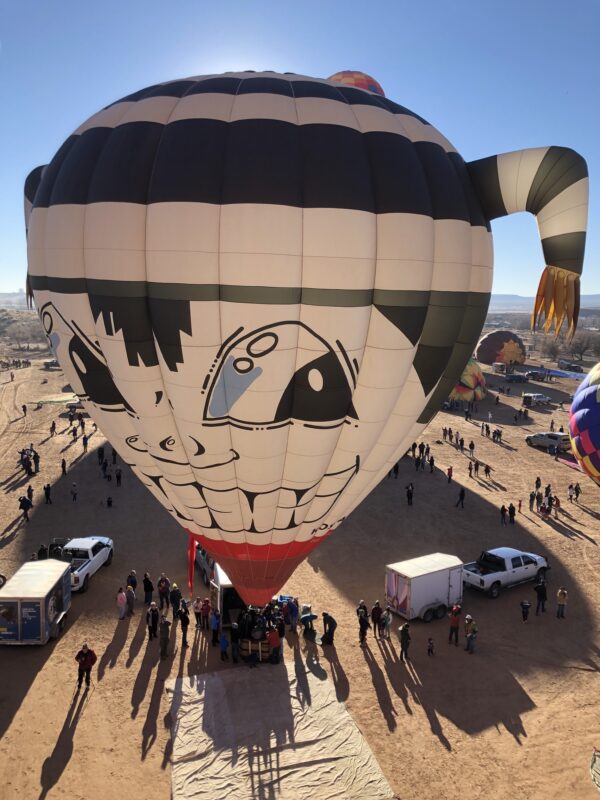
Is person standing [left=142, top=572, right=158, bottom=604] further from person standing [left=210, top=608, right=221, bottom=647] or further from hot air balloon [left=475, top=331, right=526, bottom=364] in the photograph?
hot air balloon [left=475, top=331, right=526, bottom=364]

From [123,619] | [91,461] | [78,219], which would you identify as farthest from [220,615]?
[91,461]

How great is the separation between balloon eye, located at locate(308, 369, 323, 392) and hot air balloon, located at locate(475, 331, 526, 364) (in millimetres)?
47027

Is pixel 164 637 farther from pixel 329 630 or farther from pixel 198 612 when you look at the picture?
pixel 329 630

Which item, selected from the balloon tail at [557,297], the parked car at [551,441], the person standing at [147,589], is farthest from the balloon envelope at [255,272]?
the parked car at [551,441]

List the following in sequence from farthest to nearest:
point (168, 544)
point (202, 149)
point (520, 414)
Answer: point (520, 414), point (168, 544), point (202, 149)

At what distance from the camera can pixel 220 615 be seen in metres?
10.5

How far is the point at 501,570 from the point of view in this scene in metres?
12.4

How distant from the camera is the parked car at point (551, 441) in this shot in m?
24.2

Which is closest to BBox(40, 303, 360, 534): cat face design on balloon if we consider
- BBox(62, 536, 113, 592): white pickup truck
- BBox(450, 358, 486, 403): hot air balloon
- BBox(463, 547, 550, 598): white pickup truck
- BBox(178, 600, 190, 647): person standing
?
BBox(178, 600, 190, 647): person standing

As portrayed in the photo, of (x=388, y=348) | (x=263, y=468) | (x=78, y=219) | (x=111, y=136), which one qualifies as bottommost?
(x=263, y=468)

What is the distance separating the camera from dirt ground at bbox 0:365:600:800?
749 centimetres

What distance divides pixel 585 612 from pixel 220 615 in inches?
299

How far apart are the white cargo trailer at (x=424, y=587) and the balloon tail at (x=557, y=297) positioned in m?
6.29

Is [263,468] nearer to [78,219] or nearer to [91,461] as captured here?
[78,219]
